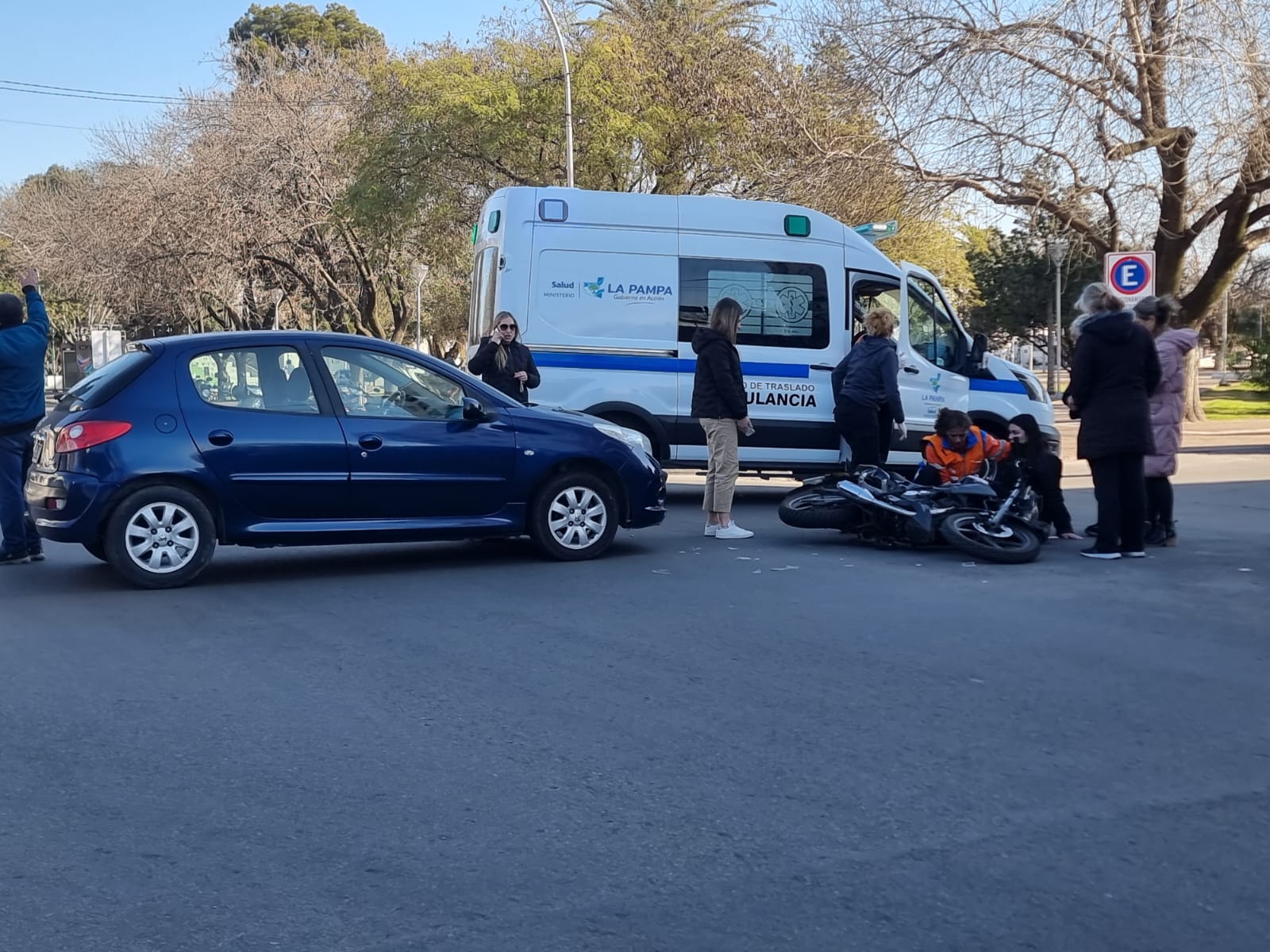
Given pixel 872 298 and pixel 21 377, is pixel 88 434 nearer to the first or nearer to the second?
pixel 21 377

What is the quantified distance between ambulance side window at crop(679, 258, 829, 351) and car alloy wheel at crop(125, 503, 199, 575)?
19.3 feet

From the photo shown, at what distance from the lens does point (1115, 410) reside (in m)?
9.41

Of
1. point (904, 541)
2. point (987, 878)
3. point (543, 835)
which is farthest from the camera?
point (904, 541)

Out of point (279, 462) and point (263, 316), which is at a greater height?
point (263, 316)

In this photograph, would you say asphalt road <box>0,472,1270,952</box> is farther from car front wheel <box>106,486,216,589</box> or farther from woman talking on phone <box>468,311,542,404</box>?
woman talking on phone <box>468,311,542,404</box>

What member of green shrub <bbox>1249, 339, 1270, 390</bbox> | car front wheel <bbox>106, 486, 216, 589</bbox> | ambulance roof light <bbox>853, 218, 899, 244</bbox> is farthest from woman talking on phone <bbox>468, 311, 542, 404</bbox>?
green shrub <bbox>1249, 339, 1270, 390</bbox>

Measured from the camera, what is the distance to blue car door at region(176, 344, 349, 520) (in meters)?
8.55

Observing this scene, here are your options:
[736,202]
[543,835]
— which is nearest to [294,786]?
[543,835]

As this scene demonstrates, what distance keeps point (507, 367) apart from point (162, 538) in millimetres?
4346

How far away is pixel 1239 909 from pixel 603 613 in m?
4.43

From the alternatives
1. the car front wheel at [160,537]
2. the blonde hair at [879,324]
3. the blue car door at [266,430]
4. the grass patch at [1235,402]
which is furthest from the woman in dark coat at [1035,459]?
the grass patch at [1235,402]

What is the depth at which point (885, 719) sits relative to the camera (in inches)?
217

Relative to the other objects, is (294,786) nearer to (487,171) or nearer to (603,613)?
(603,613)

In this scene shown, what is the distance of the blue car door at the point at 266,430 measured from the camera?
28.0 ft
